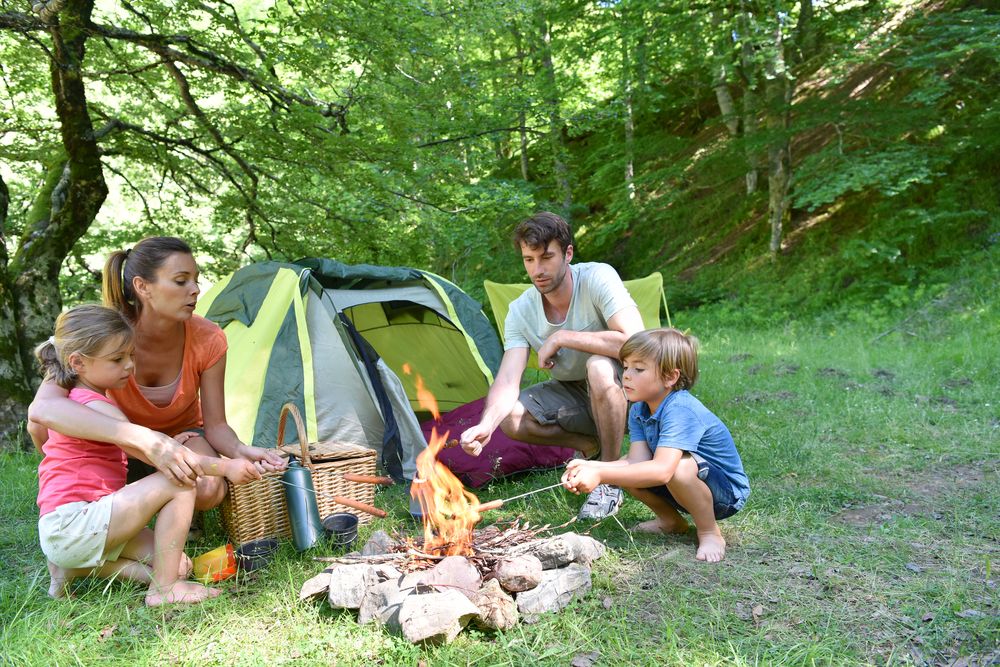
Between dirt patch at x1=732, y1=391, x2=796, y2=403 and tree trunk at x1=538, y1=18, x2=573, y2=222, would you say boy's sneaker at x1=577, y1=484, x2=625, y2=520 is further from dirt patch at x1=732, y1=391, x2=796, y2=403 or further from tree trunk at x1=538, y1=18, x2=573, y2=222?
tree trunk at x1=538, y1=18, x2=573, y2=222

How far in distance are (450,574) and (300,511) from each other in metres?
0.79

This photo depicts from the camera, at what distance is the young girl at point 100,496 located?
7.25ft

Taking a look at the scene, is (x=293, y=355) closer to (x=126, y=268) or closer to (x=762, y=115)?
(x=126, y=268)

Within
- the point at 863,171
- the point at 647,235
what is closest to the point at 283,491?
the point at 863,171

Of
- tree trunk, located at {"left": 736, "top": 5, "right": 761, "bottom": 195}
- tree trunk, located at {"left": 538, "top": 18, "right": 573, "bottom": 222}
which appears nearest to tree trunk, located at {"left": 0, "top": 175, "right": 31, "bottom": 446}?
tree trunk, located at {"left": 538, "top": 18, "right": 573, "bottom": 222}

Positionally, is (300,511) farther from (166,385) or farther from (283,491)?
(166,385)

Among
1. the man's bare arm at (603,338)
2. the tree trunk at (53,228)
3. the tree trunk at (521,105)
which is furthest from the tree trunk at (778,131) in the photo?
the tree trunk at (53,228)

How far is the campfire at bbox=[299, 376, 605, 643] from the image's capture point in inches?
79.4

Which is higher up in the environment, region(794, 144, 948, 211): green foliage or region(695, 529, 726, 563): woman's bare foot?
region(794, 144, 948, 211): green foliage

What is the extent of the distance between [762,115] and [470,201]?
5382 mm

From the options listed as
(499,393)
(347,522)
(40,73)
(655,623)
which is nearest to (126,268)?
(347,522)

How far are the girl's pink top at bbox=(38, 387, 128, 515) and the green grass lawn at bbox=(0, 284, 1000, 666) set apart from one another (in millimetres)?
317

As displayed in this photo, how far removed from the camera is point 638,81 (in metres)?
9.23

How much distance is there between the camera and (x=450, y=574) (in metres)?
2.17
